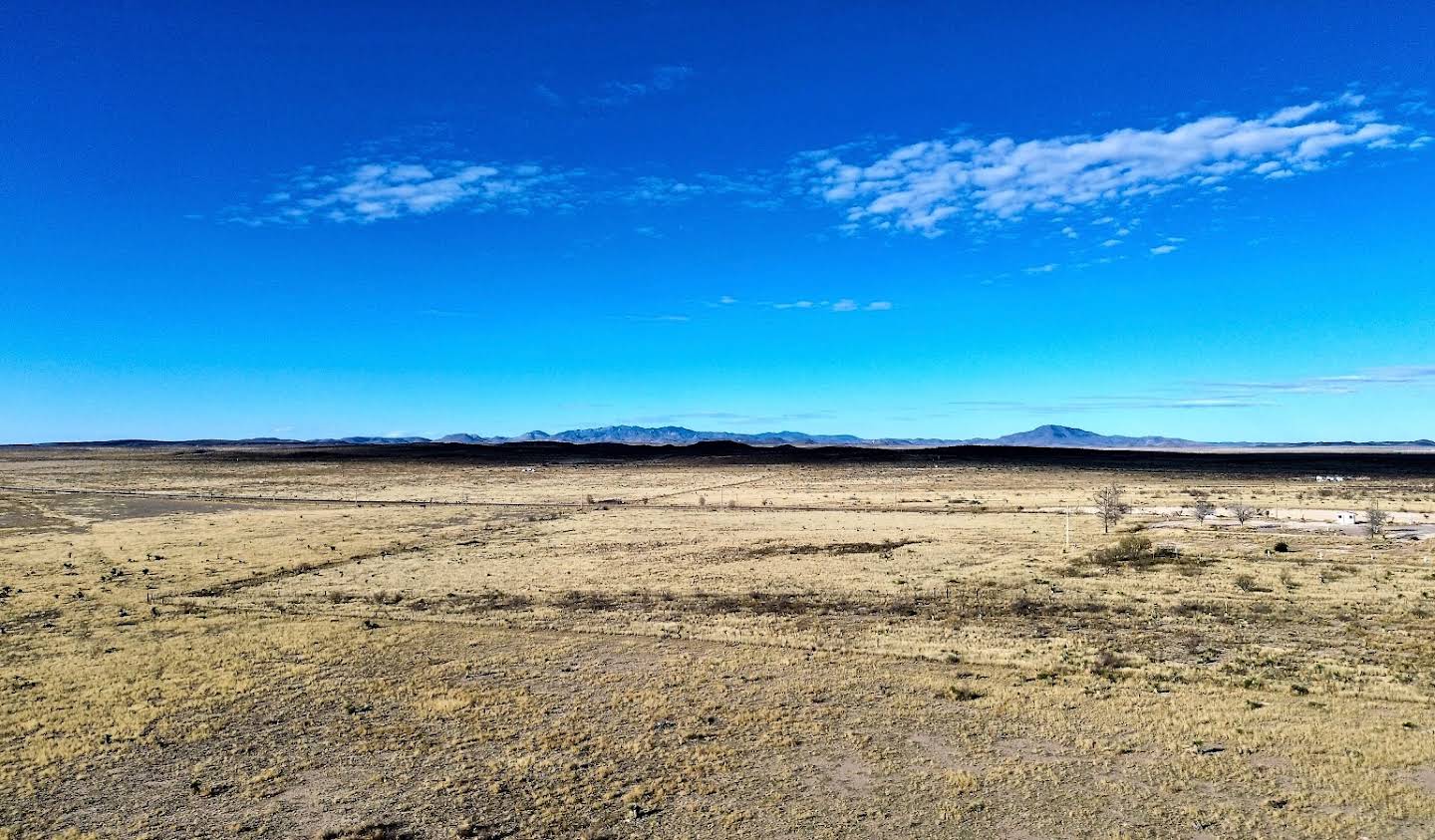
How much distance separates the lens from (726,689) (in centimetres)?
1614

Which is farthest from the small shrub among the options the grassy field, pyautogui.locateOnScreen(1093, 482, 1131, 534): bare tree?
pyautogui.locateOnScreen(1093, 482, 1131, 534): bare tree

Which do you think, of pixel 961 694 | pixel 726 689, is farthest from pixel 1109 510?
pixel 726 689

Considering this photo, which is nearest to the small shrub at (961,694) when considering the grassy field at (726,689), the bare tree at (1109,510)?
the grassy field at (726,689)

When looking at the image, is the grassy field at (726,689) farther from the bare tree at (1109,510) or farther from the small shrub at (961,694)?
the bare tree at (1109,510)

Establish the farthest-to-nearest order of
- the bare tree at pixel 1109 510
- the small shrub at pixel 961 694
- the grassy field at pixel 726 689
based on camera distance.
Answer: the bare tree at pixel 1109 510
the small shrub at pixel 961 694
the grassy field at pixel 726 689

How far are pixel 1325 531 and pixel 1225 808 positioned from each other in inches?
1363

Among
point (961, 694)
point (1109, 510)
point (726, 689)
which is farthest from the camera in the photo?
point (1109, 510)

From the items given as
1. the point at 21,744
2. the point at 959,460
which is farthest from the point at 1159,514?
the point at 959,460

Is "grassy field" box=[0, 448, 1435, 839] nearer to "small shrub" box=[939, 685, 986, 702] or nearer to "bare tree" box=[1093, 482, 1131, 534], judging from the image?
"small shrub" box=[939, 685, 986, 702]

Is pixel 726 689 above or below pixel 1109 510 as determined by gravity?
below

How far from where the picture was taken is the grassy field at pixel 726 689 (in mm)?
11141

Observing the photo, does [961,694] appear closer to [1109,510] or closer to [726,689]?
[726,689]

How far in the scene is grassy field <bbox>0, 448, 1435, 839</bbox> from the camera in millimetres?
11141

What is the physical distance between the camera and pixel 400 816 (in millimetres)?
11000
